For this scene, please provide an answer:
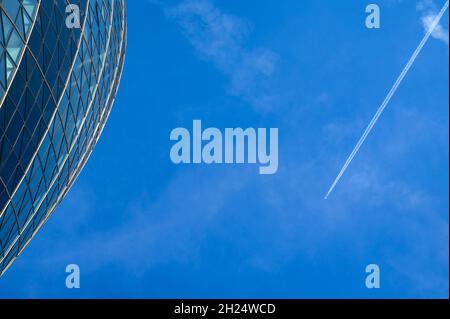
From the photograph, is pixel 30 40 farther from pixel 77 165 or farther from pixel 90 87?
pixel 77 165

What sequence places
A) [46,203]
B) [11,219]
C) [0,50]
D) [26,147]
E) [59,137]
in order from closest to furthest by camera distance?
[0,50] < [26,147] < [11,219] < [59,137] < [46,203]

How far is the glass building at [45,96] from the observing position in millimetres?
27078

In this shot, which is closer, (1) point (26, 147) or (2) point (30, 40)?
(2) point (30, 40)

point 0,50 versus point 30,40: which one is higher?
point 30,40

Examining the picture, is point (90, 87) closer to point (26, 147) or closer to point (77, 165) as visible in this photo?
point (77, 165)

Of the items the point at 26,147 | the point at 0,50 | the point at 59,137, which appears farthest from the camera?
the point at 59,137

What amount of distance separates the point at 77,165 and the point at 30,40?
1891 centimetres

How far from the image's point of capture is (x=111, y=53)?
4609cm

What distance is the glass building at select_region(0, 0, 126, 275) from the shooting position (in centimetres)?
2708

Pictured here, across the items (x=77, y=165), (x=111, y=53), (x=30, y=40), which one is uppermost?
(x=111, y=53)

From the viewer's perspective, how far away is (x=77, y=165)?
151 ft

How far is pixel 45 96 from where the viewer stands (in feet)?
102

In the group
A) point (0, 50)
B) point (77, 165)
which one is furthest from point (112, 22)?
point (0, 50)
